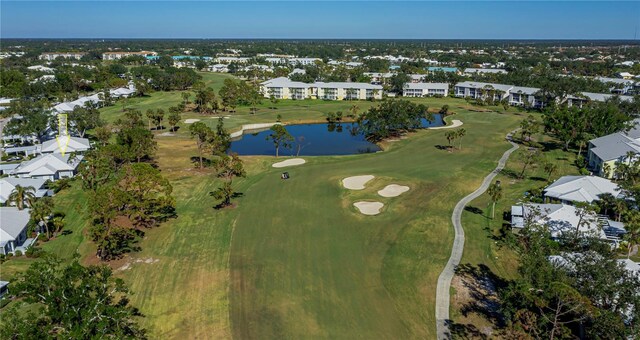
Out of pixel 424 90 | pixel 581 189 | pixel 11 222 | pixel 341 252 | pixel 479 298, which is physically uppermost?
pixel 424 90

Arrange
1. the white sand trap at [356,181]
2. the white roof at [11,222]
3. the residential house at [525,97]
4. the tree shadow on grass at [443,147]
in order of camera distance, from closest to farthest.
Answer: the white roof at [11,222]
the white sand trap at [356,181]
the tree shadow on grass at [443,147]
the residential house at [525,97]

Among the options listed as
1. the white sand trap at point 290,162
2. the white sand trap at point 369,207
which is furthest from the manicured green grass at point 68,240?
the white sand trap at point 369,207

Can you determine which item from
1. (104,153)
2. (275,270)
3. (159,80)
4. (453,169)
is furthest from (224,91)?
(275,270)

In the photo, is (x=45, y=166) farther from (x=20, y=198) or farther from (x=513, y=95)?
(x=513, y=95)

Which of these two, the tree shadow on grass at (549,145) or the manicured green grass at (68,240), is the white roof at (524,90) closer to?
the tree shadow on grass at (549,145)

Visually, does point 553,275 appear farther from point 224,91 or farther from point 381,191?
point 224,91

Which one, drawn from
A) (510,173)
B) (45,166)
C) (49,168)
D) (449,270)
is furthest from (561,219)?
(45,166)
